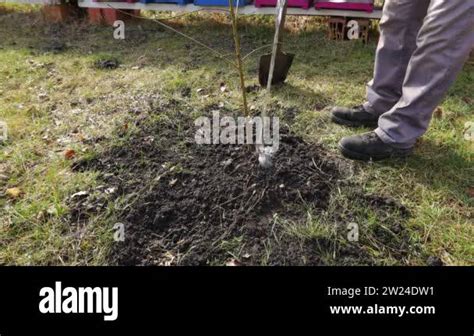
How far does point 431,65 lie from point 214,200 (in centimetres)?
132

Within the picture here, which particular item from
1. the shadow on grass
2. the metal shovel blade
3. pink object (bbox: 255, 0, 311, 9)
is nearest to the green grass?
the shadow on grass

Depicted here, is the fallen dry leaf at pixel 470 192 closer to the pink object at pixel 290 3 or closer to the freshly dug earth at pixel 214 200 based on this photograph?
the freshly dug earth at pixel 214 200

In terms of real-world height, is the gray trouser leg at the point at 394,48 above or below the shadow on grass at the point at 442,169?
above

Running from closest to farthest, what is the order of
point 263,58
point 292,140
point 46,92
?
point 292,140, point 263,58, point 46,92

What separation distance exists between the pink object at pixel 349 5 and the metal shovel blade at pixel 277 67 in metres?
0.98

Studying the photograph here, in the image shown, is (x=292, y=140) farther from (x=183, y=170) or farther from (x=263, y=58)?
(x=263, y=58)

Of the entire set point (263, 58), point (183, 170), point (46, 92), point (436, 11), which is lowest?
point (183, 170)

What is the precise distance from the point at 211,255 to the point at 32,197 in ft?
3.70

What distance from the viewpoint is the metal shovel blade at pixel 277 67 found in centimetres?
335

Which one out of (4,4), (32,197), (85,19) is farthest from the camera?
(4,4)

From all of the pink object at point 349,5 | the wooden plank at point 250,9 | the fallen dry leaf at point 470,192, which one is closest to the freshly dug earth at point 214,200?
the fallen dry leaf at point 470,192

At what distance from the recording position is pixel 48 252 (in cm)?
205

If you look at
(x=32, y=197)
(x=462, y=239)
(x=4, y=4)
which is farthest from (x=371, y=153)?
(x=4, y=4)

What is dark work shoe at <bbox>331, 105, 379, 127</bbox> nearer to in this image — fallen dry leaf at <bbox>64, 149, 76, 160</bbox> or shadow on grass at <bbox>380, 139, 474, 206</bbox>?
shadow on grass at <bbox>380, 139, 474, 206</bbox>
